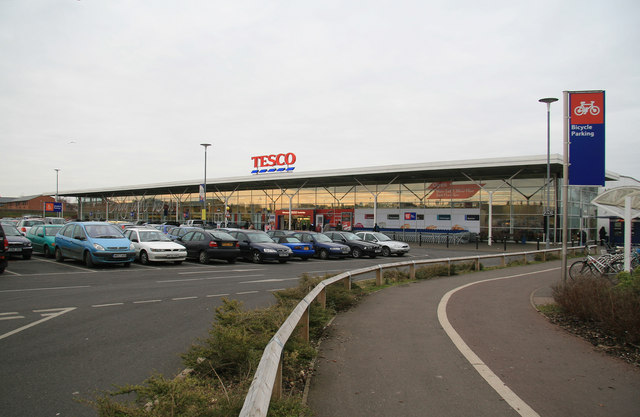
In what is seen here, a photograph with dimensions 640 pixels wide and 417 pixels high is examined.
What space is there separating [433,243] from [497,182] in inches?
312

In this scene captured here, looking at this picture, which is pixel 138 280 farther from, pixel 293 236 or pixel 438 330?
pixel 293 236

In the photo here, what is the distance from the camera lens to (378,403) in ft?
14.2

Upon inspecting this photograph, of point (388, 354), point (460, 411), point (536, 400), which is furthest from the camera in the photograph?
point (388, 354)

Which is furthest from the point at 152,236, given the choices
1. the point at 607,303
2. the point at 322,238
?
the point at 607,303

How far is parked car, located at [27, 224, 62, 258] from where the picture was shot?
20.2 metres

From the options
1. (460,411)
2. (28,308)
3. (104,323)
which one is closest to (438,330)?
(460,411)

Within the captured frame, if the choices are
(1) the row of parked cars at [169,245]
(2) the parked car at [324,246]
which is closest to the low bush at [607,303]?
(1) the row of parked cars at [169,245]

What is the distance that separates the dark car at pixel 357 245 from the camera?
25.6m

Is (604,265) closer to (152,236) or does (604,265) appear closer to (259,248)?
(259,248)

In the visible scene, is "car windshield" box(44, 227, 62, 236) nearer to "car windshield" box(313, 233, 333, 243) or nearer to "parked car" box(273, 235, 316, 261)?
"parked car" box(273, 235, 316, 261)

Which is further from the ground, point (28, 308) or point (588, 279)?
point (588, 279)

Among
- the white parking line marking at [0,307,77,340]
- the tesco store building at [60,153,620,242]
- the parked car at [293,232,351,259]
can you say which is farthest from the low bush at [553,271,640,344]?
the tesco store building at [60,153,620,242]

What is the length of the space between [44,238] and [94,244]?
18.2 ft

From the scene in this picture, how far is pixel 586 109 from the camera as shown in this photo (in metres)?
10.2
